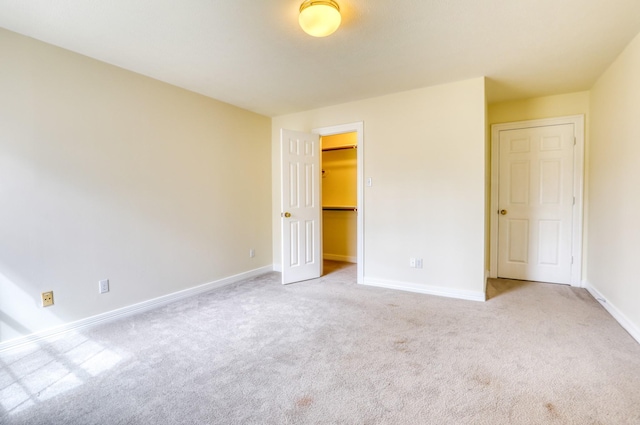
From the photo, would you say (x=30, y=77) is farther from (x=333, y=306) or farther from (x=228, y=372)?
(x=333, y=306)

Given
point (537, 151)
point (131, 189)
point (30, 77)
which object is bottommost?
point (131, 189)

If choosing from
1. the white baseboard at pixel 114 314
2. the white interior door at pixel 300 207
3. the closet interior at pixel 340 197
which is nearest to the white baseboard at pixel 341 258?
the closet interior at pixel 340 197

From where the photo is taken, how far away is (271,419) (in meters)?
1.46

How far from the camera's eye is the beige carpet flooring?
1508 mm

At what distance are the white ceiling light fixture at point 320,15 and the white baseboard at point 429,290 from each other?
9.18 feet

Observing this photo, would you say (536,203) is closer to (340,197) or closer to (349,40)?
(340,197)

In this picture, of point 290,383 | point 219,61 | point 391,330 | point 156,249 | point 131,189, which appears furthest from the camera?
point 156,249

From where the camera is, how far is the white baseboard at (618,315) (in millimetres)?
2223

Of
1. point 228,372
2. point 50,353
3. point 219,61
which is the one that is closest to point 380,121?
point 219,61

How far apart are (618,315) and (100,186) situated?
185 inches

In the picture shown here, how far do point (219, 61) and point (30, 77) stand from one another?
1.41 meters

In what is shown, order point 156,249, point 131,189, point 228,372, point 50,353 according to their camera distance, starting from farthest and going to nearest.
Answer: point 156,249 < point 131,189 < point 50,353 < point 228,372

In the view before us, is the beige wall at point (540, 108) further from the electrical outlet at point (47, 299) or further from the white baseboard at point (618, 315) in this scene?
the electrical outlet at point (47, 299)

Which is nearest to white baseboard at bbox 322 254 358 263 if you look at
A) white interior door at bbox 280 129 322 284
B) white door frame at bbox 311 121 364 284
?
white interior door at bbox 280 129 322 284
